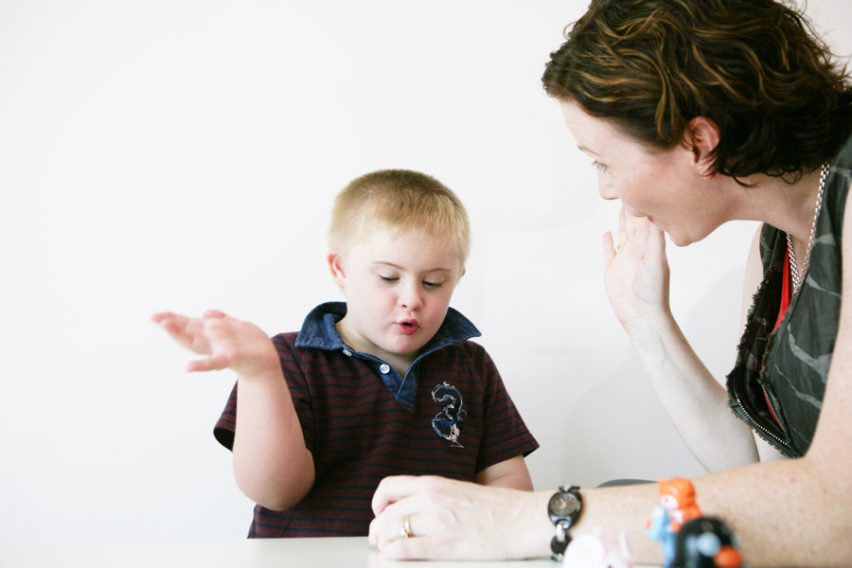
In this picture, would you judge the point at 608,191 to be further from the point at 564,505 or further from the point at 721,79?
the point at 564,505

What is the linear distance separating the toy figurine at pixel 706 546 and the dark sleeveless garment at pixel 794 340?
537 mm

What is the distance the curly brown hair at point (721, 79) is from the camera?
1.06 meters

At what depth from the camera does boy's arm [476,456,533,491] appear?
4.92 feet

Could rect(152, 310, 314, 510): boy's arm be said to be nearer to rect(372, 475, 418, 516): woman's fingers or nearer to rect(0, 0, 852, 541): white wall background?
rect(372, 475, 418, 516): woman's fingers

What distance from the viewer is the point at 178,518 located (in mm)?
1631

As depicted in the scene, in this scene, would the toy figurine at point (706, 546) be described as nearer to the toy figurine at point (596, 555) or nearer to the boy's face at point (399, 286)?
the toy figurine at point (596, 555)

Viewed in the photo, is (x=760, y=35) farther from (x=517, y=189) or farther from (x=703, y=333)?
(x=703, y=333)

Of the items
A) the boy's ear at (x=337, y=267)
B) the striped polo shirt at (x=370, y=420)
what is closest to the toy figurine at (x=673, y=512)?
the striped polo shirt at (x=370, y=420)

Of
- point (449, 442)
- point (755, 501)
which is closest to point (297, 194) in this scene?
point (449, 442)

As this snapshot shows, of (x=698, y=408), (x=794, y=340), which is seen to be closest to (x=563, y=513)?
(x=794, y=340)

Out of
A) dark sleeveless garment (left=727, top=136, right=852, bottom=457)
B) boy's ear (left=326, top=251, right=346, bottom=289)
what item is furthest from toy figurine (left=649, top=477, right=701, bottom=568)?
boy's ear (left=326, top=251, right=346, bottom=289)

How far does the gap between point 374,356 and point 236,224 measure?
421mm

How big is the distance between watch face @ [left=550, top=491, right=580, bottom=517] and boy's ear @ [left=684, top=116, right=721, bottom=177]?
0.50 m

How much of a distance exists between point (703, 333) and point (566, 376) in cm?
30
